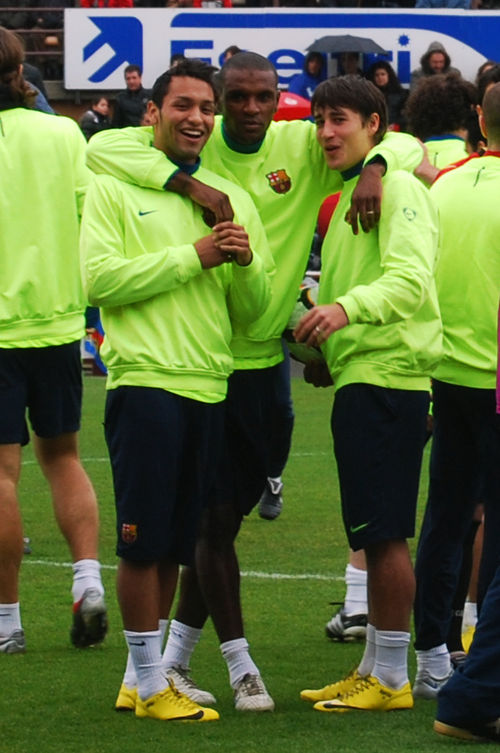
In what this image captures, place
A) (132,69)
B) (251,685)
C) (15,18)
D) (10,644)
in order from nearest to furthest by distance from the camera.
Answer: (251,685)
(10,644)
(132,69)
(15,18)

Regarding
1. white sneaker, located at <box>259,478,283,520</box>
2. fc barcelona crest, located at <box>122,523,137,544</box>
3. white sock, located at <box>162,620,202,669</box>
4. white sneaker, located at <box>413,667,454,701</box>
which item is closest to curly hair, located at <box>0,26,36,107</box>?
fc barcelona crest, located at <box>122,523,137,544</box>

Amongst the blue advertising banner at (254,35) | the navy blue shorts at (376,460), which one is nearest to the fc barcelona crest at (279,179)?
the navy blue shorts at (376,460)

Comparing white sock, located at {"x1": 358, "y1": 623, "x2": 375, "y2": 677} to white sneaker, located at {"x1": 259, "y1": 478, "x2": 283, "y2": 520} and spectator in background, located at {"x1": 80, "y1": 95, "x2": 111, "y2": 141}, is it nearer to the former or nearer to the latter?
white sneaker, located at {"x1": 259, "y1": 478, "x2": 283, "y2": 520}

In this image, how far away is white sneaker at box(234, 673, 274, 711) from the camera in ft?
17.1

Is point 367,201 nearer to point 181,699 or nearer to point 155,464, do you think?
point 155,464

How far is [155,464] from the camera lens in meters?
4.92

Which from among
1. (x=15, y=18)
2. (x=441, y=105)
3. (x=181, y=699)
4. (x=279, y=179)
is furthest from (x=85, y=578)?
(x=15, y=18)

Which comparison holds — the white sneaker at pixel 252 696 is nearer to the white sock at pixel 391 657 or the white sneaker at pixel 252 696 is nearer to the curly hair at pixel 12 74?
the white sock at pixel 391 657

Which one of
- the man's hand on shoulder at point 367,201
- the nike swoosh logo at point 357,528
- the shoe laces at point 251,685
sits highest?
the man's hand on shoulder at point 367,201

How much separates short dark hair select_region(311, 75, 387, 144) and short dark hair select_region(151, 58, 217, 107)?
0.35 metres

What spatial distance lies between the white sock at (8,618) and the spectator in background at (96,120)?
13.9 meters

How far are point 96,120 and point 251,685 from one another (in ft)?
49.6

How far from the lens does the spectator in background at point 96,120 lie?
19.7 metres

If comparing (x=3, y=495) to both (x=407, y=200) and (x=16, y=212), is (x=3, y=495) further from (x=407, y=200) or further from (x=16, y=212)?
(x=407, y=200)
